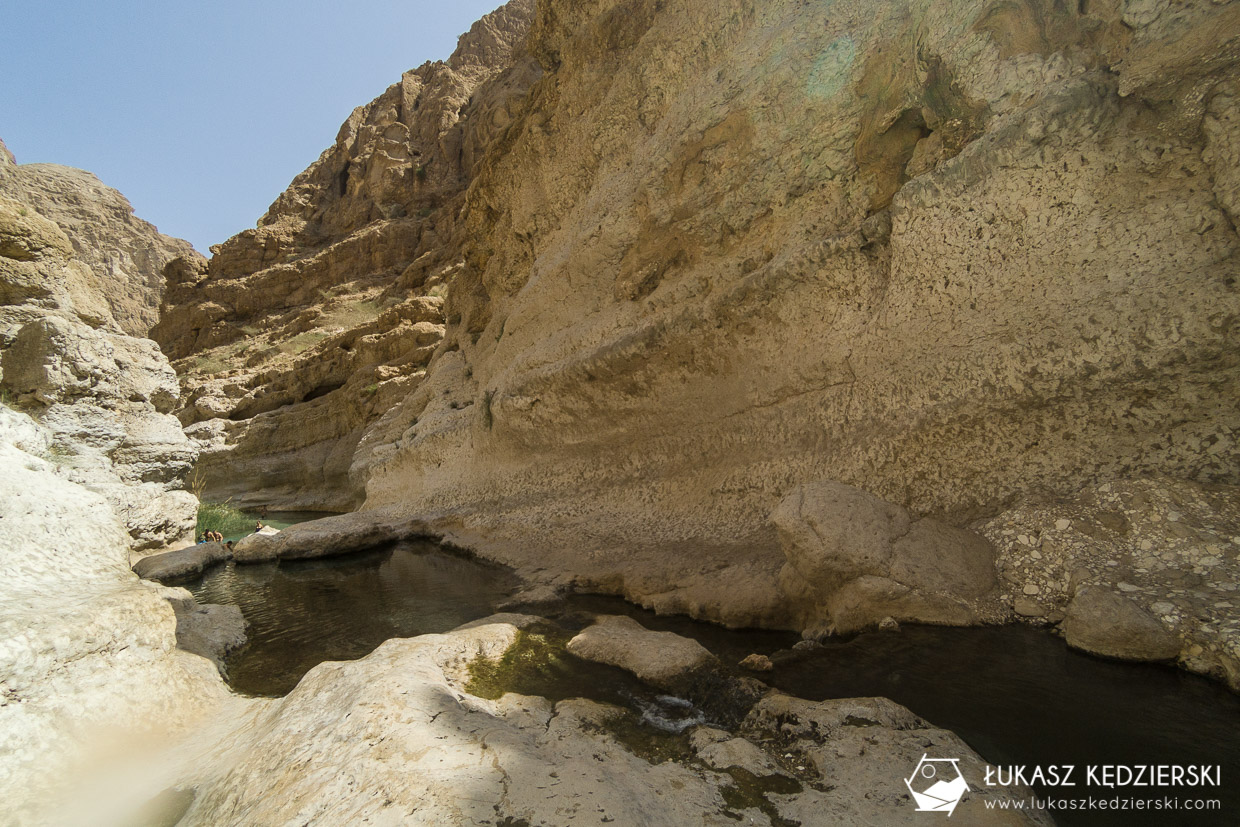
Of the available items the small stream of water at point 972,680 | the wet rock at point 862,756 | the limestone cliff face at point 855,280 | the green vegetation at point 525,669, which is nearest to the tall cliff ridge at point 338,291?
the limestone cliff face at point 855,280

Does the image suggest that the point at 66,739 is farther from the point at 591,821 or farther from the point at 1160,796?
the point at 1160,796

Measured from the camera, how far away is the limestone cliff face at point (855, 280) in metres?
3.91

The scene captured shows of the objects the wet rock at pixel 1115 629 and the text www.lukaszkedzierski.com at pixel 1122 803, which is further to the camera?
the wet rock at pixel 1115 629

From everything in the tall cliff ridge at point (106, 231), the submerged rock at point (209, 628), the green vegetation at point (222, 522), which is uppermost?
the tall cliff ridge at point (106, 231)

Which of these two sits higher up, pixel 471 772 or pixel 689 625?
pixel 471 772

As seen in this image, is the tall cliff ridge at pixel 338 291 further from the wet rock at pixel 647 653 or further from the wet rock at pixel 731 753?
the wet rock at pixel 731 753

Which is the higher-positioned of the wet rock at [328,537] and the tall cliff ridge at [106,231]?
the tall cliff ridge at [106,231]

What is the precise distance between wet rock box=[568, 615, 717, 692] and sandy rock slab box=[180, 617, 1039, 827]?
1.54 feet

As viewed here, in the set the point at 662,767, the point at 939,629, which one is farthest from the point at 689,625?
the point at 662,767

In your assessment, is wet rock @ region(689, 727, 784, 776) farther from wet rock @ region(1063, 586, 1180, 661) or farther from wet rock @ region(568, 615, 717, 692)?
wet rock @ region(1063, 586, 1180, 661)

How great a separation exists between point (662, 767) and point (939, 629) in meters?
2.44

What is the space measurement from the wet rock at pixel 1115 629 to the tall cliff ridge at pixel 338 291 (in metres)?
16.0

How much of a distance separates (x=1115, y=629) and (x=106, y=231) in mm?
Answer: 66030

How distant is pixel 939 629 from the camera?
3875 millimetres
